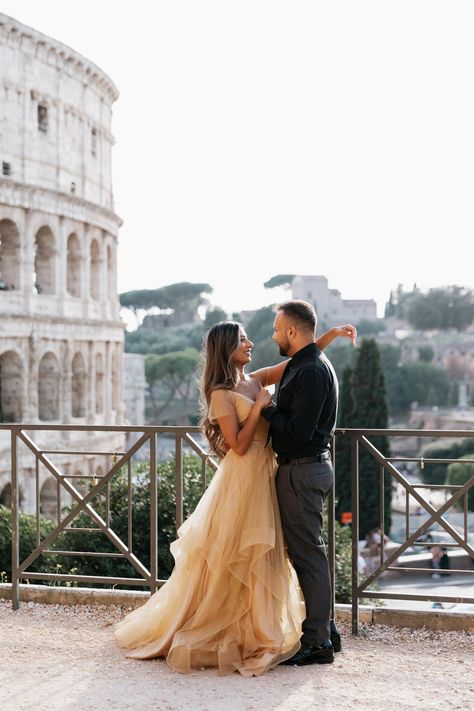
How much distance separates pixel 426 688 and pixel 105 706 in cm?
137

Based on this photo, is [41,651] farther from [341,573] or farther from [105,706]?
[341,573]

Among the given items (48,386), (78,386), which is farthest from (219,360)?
(78,386)

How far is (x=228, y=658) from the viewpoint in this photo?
409 cm

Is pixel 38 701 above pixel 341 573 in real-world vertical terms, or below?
above

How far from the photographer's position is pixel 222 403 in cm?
414

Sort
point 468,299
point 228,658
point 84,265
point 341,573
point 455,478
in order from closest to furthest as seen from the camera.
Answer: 1. point 228,658
2. point 341,573
3. point 84,265
4. point 455,478
5. point 468,299

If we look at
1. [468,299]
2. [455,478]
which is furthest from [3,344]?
[468,299]

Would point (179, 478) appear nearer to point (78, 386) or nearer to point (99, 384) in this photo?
point (78, 386)

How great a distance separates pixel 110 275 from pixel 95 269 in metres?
1.06

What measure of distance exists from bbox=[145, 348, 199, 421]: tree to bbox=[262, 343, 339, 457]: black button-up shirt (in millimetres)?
59675

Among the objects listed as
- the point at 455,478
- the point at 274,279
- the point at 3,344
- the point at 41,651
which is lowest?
the point at 455,478

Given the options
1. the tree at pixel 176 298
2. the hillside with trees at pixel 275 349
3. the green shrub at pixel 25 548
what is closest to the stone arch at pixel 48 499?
the green shrub at pixel 25 548

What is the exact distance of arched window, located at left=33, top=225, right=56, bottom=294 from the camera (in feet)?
Answer: 93.5

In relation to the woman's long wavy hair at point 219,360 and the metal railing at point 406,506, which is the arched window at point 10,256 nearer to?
the metal railing at point 406,506
